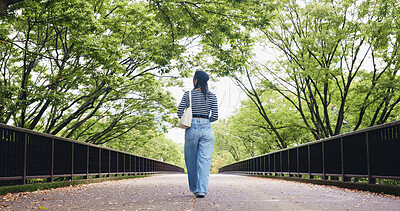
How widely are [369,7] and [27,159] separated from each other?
45.5ft

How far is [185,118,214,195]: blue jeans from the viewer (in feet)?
18.7

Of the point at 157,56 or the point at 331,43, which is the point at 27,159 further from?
the point at 331,43

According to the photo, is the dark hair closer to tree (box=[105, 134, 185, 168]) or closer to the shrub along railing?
the shrub along railing

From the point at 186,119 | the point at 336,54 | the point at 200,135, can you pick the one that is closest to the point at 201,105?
the point at 186,119

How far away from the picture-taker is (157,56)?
1245cm

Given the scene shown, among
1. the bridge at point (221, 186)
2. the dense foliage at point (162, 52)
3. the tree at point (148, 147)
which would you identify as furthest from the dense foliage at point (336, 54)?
the tree at point (148, 147)

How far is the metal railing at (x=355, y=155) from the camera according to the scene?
261 inches

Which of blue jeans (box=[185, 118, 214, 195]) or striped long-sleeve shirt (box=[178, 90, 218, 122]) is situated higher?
striped long-sleeve shirt (box=[178, 90, 218, 122])

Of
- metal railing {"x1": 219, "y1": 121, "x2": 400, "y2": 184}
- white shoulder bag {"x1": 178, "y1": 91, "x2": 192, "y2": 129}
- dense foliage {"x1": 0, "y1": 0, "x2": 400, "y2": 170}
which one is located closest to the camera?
white shoulder bag {"x1": 178, "y1": 91, "x2": 192, "y2": 129}

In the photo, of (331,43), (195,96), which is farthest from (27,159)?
(331,43)

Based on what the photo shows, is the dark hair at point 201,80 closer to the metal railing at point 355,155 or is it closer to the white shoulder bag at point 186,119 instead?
the white shoulder bag at point 186,119

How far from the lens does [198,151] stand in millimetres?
5832

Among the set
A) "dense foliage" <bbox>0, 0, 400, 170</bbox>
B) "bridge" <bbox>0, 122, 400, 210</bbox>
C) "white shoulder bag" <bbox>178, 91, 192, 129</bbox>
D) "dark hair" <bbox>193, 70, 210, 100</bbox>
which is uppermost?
"dense foliage" <bbox>0, 0, 400, 170</bbox>

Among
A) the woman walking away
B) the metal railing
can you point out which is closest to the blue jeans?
the woman walking away
